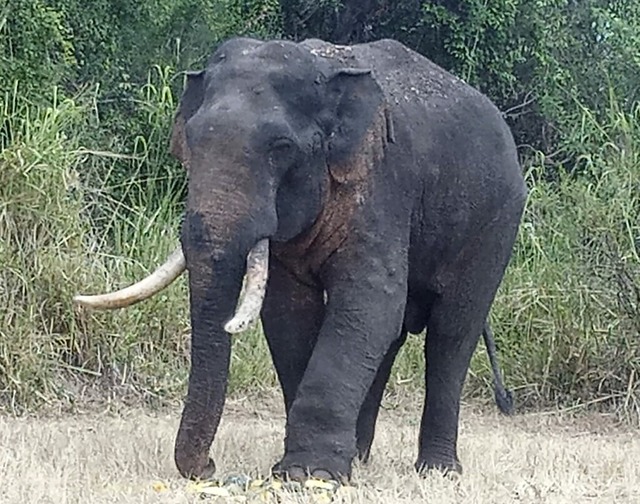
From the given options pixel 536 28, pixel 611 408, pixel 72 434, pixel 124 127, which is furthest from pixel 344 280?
pixel 536 28

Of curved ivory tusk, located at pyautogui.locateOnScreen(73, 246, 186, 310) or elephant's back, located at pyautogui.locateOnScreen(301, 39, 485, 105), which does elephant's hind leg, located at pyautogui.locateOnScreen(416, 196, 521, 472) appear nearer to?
elephant's back, located at pyautogui.locateOnScreen(301, 39, 485, 105)

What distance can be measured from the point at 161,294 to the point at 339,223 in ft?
15.8

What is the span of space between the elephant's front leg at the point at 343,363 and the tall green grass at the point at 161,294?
4.11 metres

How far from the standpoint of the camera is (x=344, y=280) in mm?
6996

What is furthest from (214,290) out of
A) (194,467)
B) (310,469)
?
(310,469)

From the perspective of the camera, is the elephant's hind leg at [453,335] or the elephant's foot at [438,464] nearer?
the elephant's foot at [438,464]

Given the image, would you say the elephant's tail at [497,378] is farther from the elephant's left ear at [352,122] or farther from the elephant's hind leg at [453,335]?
the elephant's left ear at [352,122]

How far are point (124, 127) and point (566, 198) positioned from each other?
3815 millimetres

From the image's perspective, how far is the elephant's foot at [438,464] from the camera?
7805 mm

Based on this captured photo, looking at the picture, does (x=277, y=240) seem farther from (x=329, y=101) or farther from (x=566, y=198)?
(x=566, y=198)

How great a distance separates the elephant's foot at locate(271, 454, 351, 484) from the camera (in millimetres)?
6719

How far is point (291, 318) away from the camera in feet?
24.6

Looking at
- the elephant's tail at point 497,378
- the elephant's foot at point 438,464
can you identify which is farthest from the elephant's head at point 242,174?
the elephant's tail at point 497,378

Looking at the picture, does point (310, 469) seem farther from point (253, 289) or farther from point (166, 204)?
point (166, 204)
